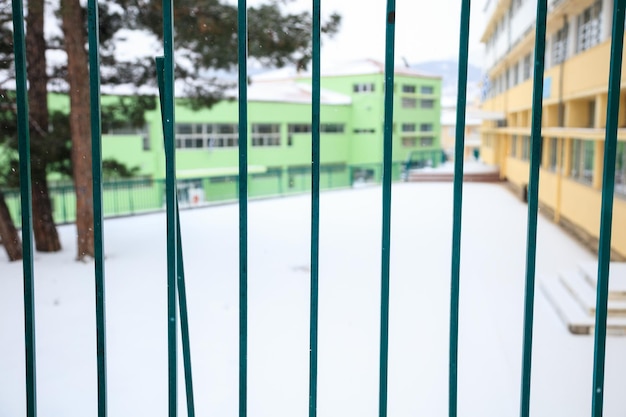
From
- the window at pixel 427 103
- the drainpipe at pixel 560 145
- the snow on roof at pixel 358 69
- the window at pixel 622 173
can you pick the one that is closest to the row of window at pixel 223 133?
the snow on roof at pixel 358 69

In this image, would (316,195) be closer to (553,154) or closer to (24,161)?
(24,161)

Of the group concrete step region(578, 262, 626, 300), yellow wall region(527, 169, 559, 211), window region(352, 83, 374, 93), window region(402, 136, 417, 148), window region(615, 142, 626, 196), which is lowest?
concrete step region(578, 262, 626, 300)

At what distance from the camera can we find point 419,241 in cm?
995

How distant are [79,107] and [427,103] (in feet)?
56.6

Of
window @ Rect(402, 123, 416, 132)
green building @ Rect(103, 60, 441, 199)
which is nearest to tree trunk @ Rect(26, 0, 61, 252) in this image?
green building @ Rect(103, 60, 441, 199)

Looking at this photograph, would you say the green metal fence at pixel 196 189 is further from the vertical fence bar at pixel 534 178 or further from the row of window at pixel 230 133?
the vertical fence bar at pixel 534 178

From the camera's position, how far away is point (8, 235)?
297 inches

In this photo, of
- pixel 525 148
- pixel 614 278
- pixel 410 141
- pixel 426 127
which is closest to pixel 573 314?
pixel 614 278

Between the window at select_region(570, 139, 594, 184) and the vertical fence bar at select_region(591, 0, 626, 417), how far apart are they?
949 cm

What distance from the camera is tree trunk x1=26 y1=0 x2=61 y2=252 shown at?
7.79m

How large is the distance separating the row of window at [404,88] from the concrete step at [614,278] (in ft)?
41.8

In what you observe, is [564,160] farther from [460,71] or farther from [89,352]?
[460,71]

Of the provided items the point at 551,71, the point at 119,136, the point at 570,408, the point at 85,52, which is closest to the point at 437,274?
the point at 570,408

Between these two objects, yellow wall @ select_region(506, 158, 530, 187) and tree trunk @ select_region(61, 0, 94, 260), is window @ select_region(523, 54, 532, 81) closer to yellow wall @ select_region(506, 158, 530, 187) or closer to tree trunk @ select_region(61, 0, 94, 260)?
yellow wall @ select_region(506, 158, 530, 187)
